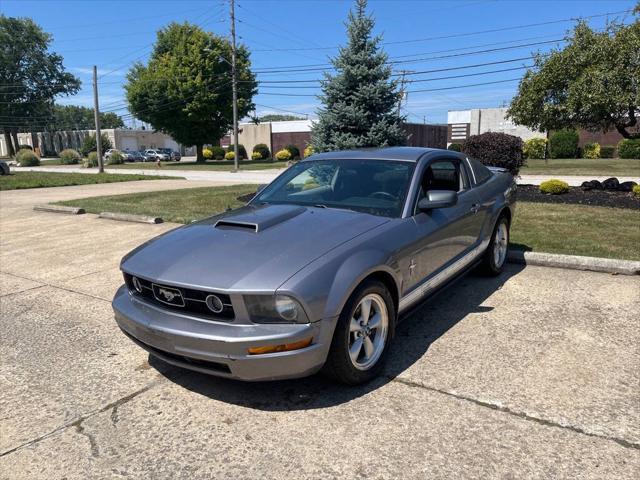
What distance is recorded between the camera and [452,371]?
3.35m

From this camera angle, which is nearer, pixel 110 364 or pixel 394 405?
pixel 394 405

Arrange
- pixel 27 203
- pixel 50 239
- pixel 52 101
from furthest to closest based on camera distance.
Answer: pixel 52 101 → pixel 27 203 → pixel 50 239

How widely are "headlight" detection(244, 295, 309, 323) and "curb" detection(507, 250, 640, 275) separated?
13.8 ft

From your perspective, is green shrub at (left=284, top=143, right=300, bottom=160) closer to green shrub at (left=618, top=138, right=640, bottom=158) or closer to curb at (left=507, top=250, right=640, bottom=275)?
green shrub at (left=618, top=138, right=640, bottom=158)

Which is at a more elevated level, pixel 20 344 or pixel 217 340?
pixel 217 340

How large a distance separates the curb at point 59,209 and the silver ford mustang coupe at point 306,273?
8117 mm

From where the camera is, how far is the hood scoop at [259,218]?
343cm

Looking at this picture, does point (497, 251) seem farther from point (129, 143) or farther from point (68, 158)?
point (129, 143)

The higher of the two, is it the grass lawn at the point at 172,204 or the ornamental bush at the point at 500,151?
the ornamental bush at the point at 500,151

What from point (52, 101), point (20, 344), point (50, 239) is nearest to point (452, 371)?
point (20, 344)

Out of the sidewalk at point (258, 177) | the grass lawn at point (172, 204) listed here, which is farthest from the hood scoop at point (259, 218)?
the sidewalk at point (258, 177)

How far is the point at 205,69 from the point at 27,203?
33.7 m

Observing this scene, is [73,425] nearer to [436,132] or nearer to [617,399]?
[617,399]

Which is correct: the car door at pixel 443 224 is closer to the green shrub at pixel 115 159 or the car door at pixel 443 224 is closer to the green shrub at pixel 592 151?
the green shrub at pixel 592 151
